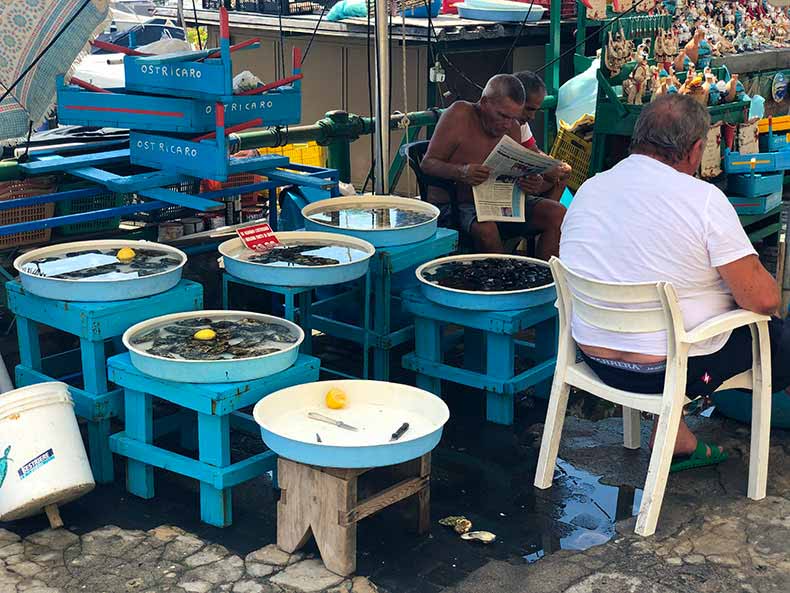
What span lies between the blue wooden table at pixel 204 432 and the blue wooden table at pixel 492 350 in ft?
2.94

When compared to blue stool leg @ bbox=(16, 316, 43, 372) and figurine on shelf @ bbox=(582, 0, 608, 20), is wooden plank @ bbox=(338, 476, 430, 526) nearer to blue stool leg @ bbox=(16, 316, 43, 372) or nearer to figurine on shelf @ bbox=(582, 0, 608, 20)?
blue stool leg @ bbox=(16, 316, 43, 372)

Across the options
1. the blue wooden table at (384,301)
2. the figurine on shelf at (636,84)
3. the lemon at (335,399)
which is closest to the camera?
the lemon at (335,399)

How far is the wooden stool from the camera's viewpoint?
329 centimetres

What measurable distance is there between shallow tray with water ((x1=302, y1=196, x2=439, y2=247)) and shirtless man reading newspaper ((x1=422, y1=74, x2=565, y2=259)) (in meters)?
0.36

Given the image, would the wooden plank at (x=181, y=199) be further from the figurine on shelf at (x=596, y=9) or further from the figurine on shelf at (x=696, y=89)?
the figurine on shelf at (x=596, y=9)

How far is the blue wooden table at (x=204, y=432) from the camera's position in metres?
3.54

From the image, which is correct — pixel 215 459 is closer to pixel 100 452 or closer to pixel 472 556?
pixel 100 452

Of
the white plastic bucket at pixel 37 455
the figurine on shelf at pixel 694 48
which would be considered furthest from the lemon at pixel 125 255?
the figurine on shelf at pixel 694 48

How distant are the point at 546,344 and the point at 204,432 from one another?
1930 mm

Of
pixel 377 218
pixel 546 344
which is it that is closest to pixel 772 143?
pixel 546 344

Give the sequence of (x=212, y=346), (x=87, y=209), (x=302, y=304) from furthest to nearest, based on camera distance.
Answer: (x=87, y=209) < (x=302, y=304) < (x=212, y=346)

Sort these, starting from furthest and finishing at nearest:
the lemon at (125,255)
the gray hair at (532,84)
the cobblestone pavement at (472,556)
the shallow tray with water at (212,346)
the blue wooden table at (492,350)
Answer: the gray hair at (532,84) < the blue wooden table at (492,350) < the lemon at (125,255) < the shallow tray with water at (212,346) < the cobblestone pavement at (472,556)

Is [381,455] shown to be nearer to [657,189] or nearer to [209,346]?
[209,346]

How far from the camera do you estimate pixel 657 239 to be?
3.44 metres
